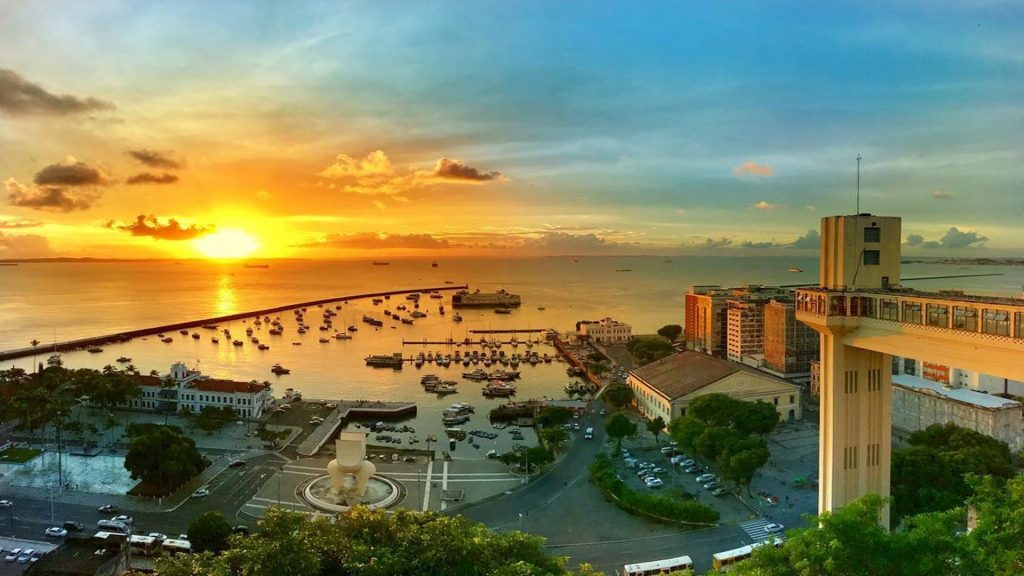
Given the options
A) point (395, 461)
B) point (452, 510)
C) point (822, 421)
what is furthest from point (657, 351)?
A: point (822, 421)

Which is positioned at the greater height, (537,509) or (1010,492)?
(1010,492)

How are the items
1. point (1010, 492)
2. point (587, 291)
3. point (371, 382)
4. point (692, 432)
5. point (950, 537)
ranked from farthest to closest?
point (587, 291) → point (371, 382) → point (692, 432) → point (1010, 492) → point (950, 537)

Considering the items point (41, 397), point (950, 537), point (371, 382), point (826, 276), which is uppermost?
point (826, 276)

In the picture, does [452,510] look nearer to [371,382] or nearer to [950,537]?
[950,537]

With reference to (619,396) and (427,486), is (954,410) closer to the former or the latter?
(619,396)

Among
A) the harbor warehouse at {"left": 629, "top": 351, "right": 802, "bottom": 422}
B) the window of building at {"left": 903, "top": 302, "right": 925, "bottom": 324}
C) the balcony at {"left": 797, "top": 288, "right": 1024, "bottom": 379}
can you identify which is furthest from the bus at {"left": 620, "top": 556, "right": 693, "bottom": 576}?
the harbor warehouse at {"left": 629, "top": 351, "right": 802, "bottom": 422}
